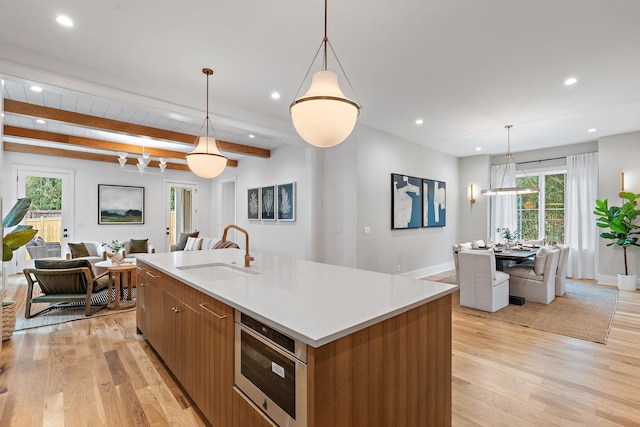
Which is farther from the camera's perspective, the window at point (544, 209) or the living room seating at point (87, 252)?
the window at point (544, 209)

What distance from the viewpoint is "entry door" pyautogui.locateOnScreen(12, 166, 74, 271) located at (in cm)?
644

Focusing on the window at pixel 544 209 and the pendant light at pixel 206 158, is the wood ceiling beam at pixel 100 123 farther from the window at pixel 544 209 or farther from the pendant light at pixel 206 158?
the window at pixel 544 209

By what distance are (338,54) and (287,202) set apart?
3.73m

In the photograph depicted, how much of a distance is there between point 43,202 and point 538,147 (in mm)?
10763

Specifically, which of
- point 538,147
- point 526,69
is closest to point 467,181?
point 538,147

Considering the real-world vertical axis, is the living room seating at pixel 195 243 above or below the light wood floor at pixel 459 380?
above

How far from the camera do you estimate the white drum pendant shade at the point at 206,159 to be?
299 centimetres

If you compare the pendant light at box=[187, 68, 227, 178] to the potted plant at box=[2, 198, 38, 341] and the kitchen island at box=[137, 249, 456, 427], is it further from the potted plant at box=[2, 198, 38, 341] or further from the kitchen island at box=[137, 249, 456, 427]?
the potted plant at box=[2, 198, 38, 341]

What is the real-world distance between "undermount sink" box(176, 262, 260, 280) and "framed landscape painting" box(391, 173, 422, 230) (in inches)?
145

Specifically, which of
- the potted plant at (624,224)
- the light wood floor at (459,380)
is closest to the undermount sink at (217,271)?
the light wood floor at (459,380)

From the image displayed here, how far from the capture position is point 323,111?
1733 millimetres

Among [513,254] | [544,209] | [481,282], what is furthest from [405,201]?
[544,209]

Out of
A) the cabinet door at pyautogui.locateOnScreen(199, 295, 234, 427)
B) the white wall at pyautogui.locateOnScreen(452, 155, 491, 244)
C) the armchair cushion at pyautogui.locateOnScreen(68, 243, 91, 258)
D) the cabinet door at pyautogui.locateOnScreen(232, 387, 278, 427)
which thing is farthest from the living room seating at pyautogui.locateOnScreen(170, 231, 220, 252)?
the white wall at pyautogui.locateOnScreen(452, 155, 491, 244)

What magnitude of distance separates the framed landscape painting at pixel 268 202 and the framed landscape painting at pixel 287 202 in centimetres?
21
